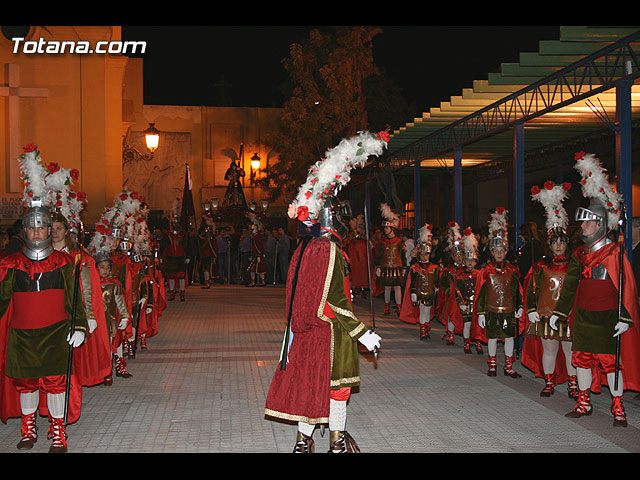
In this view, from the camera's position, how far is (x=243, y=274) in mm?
24719

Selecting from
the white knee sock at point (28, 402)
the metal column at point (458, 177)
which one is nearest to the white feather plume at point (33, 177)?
the white knee sock at point (28, 402)

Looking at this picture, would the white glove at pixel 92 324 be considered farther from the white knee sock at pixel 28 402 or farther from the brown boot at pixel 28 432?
the brown boot at pixel 28 432

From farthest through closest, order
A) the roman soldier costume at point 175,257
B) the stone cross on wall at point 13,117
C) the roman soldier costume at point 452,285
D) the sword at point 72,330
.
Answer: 1. the roman soldier costume at point 175,257
2. the stone cross on wall at point 13,117
3. the roman soldier costume at point 452,285
4. the sword at point 72,330

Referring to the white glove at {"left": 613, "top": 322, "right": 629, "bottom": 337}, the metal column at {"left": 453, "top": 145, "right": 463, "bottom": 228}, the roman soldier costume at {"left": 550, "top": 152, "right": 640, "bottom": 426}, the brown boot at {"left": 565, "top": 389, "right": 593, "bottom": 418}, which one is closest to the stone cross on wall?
the metal column at {"left": 453, "top": 145, "right": 463, "bottom": 228}

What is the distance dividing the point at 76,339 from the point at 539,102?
10.8 m

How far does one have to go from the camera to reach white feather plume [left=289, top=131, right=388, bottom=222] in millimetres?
5457

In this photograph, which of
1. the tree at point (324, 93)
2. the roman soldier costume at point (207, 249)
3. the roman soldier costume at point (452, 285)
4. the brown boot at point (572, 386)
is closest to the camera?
the brown boot at point (572, 386)

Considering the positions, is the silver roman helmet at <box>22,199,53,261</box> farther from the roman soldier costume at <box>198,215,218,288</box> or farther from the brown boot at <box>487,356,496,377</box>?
the roman soldier costume at <box>198,215,218,288</box>

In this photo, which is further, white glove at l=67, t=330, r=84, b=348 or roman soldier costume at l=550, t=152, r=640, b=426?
roman soldier costume at l=550, t=152, r=640, b=426

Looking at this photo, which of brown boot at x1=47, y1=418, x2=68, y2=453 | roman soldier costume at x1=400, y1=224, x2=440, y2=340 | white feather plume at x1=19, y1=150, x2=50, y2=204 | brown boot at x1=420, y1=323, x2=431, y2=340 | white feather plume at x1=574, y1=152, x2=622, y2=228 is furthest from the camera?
brown boot at x1=420, y1=323, x2=431, y2=340

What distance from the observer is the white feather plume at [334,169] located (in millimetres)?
5457

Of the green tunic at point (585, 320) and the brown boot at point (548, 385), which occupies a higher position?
the green tunic at point (585, 320)

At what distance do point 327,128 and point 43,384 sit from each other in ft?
75.5

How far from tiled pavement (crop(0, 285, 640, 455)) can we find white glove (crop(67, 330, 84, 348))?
3.00ft
